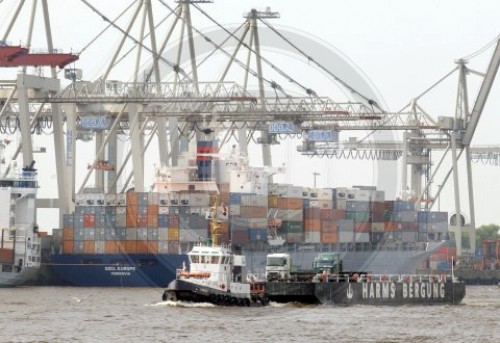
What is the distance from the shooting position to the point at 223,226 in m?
113

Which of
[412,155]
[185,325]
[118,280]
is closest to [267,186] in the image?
[118,280]

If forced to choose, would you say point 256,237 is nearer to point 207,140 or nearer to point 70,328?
point 207,140

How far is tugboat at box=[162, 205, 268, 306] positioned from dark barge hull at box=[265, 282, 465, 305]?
1.92 meters

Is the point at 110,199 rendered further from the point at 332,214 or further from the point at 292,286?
the point at 292,286

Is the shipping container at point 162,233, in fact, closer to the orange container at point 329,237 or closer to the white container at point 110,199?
the white container at point 110,199

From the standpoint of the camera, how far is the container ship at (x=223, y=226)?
113 metres

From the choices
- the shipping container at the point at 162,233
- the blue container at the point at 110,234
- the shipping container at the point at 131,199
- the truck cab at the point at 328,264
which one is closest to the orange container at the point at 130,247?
the blue container at the point at 110,234

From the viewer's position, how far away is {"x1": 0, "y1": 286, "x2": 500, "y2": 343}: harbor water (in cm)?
6356

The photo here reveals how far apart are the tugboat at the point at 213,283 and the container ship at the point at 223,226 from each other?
25882 mm

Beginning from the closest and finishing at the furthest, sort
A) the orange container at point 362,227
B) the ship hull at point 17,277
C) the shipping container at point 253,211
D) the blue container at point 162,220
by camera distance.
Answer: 1. the ship hull at point 17,277
2. the blue container at point 162,220
3. the shipping container at point 253,211
4. the orange container at point 362,227

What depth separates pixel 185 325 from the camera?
67.8 m

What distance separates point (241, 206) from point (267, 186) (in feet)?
26.2

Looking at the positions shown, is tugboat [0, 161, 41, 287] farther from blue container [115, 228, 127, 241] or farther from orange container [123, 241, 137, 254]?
orange container [123, 241, 137, 254]

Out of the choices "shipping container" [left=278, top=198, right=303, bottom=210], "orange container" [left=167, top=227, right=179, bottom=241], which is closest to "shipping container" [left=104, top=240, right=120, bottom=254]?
"orange container" [left=167, top=227, right=179, bottom=241]
